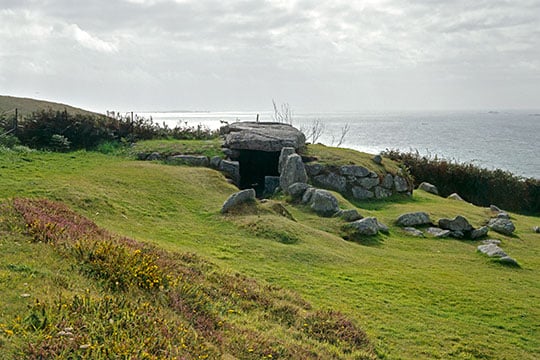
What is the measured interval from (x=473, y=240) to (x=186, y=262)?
11.9 metres

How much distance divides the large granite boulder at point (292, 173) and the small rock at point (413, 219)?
4378 millimetres

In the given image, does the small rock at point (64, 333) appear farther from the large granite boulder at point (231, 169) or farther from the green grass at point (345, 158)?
the green grass at point (345, 158)

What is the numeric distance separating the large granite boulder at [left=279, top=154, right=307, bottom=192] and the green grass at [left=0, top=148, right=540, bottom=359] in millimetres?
2283

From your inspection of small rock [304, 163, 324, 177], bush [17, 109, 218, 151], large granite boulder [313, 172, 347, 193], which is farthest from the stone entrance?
bush [17, 109, 218, 151]

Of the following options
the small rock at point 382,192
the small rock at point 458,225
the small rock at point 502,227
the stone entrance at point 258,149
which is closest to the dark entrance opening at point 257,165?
the stone entrance at point 258,149

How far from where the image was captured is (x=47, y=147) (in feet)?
77.9

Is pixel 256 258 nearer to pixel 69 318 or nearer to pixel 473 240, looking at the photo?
pixel 69 318

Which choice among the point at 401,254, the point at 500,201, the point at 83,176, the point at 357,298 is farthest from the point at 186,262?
the point at 500,201

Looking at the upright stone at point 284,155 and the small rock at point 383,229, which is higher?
the upright stone at point 284,155

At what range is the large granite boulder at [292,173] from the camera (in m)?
20.1

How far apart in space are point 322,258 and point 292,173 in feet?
27.5

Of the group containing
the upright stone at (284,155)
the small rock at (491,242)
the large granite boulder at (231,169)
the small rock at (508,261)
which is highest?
the upright stone at (284,155)

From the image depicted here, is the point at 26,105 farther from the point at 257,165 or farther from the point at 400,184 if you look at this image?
the point at 400,184

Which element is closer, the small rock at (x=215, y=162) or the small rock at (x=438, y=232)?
the small rock at (x=438, y=232)
